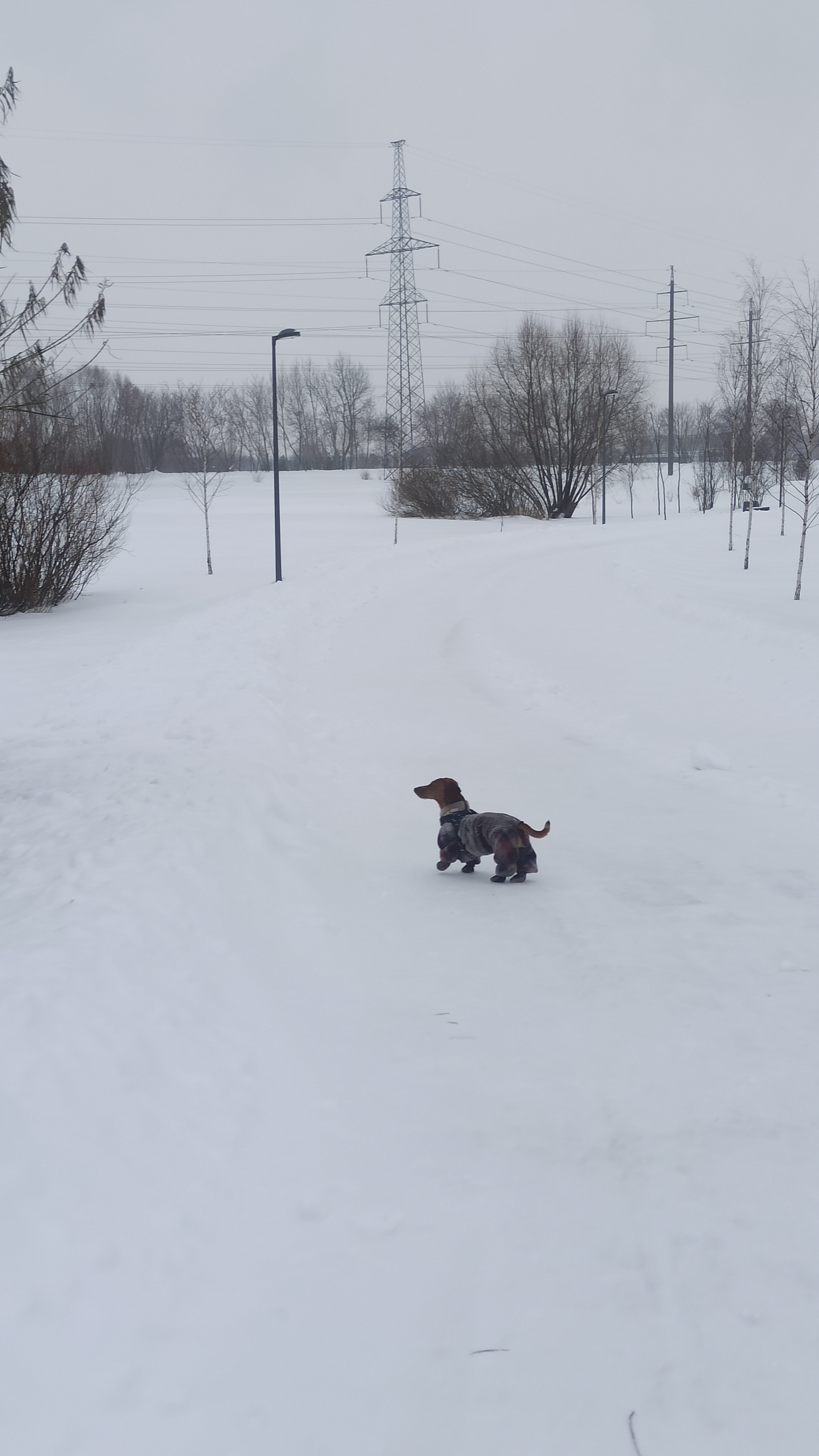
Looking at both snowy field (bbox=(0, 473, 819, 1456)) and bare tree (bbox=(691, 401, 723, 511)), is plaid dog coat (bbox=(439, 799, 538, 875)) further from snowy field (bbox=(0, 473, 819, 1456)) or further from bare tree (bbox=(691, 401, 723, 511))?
bare tree (bbox=(691, 401, 723, 511))

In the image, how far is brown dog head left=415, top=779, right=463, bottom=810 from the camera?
693 centimetres

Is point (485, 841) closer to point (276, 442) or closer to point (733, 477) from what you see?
point (276, 442)

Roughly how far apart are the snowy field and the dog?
8.2 inches

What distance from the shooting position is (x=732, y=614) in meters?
17.4

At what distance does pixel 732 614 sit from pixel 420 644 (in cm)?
534

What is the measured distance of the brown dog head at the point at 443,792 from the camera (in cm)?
693

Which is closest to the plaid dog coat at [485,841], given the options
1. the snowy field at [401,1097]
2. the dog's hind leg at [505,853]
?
the dog's hind leg at [505,853]

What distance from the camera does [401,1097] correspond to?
433 cm

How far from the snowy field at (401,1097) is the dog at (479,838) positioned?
0.68 ft

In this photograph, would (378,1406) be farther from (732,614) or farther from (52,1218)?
(732,614)

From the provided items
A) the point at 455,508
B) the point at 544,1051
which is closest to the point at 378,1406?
the point at 544,1051

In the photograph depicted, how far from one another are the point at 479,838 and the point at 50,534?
65.4ft

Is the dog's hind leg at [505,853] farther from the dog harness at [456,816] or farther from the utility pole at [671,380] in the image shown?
the utility pole at [671,380]

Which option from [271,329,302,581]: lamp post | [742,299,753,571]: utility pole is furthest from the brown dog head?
[742,299,753,571]: utility pole
